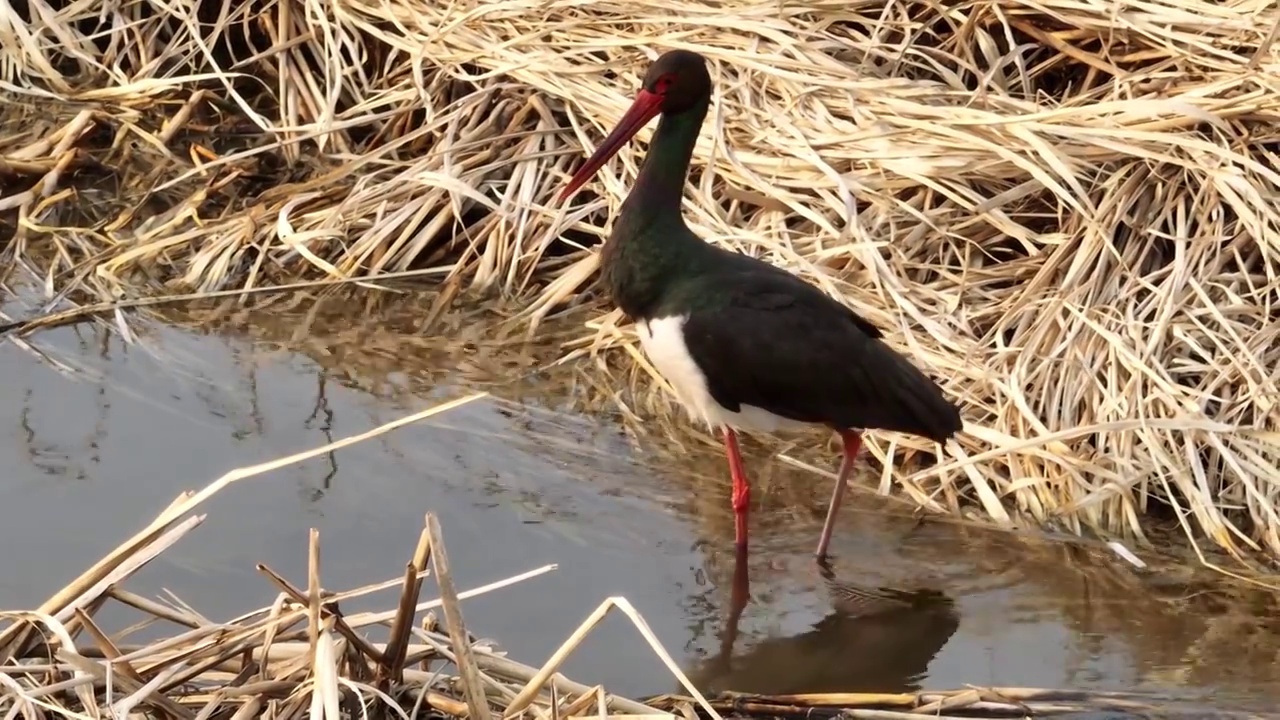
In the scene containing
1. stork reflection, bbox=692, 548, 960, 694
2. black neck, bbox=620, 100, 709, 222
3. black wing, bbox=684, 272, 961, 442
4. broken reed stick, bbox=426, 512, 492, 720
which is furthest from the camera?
black neck, bbox=620, 100, 709, 222

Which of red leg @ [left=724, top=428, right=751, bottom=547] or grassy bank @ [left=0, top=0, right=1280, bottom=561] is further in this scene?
grassy bank @ [left=0, top=0, right=1280, bottom=561]

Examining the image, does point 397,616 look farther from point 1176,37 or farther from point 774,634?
Result: point 1176,37

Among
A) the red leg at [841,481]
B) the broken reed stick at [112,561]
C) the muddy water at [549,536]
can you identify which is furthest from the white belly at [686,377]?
the broken reed stick at [112,561]

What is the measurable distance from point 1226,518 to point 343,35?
3656mm

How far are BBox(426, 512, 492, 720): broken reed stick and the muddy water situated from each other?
32.0 inches

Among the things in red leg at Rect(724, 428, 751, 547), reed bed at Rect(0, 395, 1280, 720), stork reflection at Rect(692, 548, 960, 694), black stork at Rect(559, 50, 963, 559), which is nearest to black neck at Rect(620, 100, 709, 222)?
black stork at Rect(559, 50, 963, 559)

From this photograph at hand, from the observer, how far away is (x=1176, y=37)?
17.3ft

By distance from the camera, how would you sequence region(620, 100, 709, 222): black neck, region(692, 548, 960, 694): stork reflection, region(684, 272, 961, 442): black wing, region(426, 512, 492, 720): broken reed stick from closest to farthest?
region(426, 512, 492, 720): broken reed stick
region(692, 548, 960, 694): stork reflection
region(684, 272, 961, 442): black wing
region(620, 100, 709, 222): black neck

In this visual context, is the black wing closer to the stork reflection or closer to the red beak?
the stork reflection

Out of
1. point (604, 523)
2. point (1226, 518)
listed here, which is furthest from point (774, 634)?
point (1226, 518)

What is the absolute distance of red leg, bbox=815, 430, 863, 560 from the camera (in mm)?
4234

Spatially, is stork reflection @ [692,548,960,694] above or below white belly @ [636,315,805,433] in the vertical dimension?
below

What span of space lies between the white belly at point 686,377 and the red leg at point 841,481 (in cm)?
15

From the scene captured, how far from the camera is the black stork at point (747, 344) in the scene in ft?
13.8
